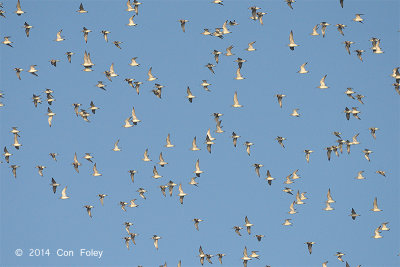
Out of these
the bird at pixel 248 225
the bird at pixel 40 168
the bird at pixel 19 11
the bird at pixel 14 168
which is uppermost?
the bird at pixel 19 11

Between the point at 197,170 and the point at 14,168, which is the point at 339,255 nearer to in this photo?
the point at 197,170

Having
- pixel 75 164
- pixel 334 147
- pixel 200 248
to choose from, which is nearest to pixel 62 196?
pixel 75 164

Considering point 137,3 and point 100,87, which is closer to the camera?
point 137,3

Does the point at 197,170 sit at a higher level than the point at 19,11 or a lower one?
lower

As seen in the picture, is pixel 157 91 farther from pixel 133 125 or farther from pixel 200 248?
pixel 200 248

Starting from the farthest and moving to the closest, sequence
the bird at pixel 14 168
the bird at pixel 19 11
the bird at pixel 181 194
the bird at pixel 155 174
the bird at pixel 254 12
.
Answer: the bird at pixel 181 194 < the bird at pixel 155 174 < the bird at pixel 14 168 < the bird at pixel 19 11 < the bird at pixel 254 12

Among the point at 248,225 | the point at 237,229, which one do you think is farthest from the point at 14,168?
the point at 248,225

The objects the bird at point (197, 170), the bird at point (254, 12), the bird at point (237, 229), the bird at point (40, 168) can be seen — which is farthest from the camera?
the bird at point (197, 170)

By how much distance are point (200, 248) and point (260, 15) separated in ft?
55.2

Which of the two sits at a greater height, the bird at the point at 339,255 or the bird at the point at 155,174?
the bird at the point at 155,174

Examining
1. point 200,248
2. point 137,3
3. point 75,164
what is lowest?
point 200,248

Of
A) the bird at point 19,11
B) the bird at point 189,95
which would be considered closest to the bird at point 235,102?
the bird at point 189,95

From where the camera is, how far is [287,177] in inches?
3799

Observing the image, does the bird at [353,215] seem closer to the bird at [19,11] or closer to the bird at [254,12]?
the bird at [254,12]
